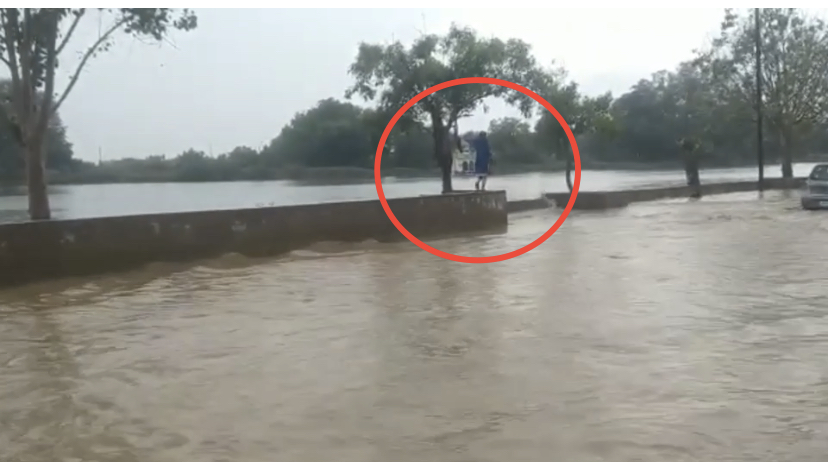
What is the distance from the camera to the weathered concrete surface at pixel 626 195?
24859mm

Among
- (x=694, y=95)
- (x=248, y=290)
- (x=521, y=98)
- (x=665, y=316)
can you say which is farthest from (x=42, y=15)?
(x=694, y=95)

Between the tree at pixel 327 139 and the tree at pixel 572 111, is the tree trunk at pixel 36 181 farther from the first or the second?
the tree at pixel 572 111

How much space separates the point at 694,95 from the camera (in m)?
34.8

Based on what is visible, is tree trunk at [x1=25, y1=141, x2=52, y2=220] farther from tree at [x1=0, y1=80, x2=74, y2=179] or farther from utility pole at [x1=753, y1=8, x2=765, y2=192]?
utility pole at [x1=753, y1=8, x2=765, y2=192]

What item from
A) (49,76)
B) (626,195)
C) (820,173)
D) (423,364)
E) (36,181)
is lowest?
(423,364)

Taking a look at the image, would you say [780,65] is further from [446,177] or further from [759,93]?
[446,177]

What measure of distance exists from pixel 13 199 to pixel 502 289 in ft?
29.9

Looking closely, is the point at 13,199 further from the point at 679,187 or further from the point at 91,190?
the point at 679,187

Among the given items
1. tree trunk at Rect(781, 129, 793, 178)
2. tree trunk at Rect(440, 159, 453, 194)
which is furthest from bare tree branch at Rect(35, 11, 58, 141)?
tree trunk at Rect(781, 129, 793, 178)

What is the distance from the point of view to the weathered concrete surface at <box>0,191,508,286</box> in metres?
10.4

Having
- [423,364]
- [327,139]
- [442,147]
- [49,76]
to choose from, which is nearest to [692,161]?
[442,147]

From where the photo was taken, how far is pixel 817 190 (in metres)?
21.8

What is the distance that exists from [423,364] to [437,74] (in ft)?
51.4

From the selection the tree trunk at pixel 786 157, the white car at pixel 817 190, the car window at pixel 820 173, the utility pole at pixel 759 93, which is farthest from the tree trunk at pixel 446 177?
the tree trunk at pixel 786 157
